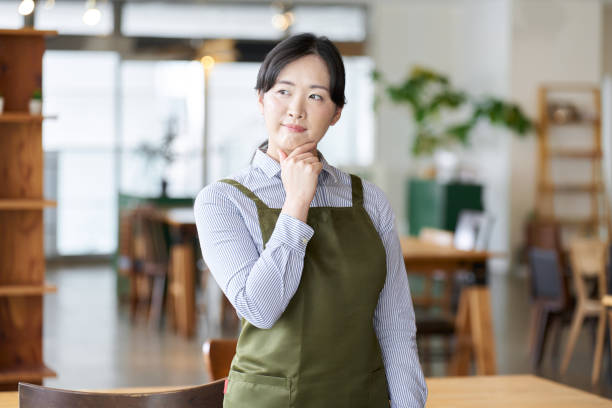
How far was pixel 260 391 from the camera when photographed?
4.96 feet

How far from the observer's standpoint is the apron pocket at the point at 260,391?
1.50 m

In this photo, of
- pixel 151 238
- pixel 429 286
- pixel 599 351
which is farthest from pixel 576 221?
pixel 599 351

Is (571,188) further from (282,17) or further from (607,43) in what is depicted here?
(282,17)

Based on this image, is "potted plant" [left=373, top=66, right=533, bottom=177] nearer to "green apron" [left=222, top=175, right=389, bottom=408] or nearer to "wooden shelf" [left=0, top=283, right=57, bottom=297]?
"wooden shelf" [left=0, top=283, right=57, bottom=297]

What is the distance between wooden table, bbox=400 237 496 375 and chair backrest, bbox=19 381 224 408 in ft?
7.35

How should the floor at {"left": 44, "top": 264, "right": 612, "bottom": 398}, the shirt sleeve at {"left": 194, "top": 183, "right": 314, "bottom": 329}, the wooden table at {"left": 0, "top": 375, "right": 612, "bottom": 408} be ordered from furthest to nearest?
the floor at {"left": 44, "top": 264, "right": 612, "bottom": 398}, the wooden table at {"left": 0, "top": 375, "right": 612, "bottom": 408}, the shirt sleeve at {"left": 194, "top": 183, "right": 314, "bottom": 329}

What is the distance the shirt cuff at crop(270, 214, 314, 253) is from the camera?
1.47m

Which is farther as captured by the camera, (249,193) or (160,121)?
(160,121)

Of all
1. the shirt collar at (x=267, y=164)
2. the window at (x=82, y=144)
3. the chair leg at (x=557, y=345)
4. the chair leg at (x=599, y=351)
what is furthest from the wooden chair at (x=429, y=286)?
the window at (x=82, y=144)

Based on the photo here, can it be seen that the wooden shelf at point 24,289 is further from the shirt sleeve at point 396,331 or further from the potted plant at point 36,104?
the shirt sleeve at point 396,331

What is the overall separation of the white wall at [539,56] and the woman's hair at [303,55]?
10243 mm

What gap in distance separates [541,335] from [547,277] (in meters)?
0.41

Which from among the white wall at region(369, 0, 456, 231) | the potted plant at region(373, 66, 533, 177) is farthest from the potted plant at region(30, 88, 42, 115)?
the white wall at region(369, 0, 456, 231)

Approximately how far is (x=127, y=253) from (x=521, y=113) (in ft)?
18.2
